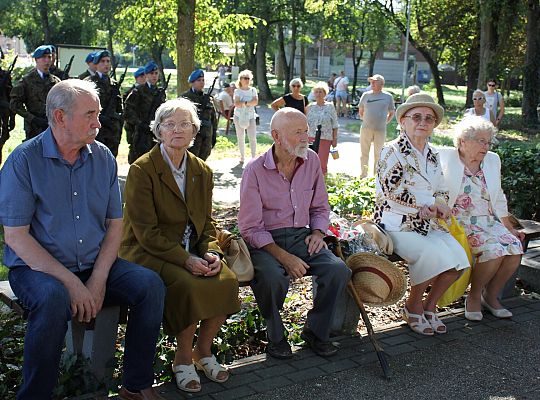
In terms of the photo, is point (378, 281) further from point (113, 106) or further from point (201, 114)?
point (113, 106)

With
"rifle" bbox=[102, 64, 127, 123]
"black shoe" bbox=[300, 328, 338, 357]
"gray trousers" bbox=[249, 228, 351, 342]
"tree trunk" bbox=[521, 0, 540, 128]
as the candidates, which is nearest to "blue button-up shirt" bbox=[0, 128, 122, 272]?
"gray trousers" bbox=[249, 228, 351, 342]

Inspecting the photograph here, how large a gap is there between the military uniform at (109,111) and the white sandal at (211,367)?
661 cm

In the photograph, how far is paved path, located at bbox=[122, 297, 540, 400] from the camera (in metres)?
3.96

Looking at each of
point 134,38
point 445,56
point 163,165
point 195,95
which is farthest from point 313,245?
point 445,56

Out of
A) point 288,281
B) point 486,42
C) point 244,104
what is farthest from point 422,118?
point 486,42

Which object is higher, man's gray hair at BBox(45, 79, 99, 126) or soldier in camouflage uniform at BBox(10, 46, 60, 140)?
man's gray hair at BBox(45, 79, 99, 126)

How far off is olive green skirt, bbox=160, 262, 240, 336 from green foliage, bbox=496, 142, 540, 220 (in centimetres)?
499

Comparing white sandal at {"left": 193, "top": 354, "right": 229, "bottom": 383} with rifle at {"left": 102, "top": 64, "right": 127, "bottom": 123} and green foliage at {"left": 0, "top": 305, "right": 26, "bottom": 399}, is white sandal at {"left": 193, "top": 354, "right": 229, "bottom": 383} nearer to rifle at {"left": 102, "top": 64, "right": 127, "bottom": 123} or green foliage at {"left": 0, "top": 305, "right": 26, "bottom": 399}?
green foliage at {"left": 0, "top": 305, "right": 26, "bottom": 399}

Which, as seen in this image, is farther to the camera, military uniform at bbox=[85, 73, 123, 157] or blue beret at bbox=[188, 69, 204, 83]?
blue beret at bbox=[188, 69, 204, 83]

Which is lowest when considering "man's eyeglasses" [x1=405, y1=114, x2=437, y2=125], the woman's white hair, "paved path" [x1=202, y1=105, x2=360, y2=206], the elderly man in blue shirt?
"paved path" [x1=202, y1=105, x2=360, y2=206]

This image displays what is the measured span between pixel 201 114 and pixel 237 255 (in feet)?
22.0

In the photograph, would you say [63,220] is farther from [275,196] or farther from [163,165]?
[275,196]

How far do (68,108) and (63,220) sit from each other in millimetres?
556

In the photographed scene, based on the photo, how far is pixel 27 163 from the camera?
3438mm
